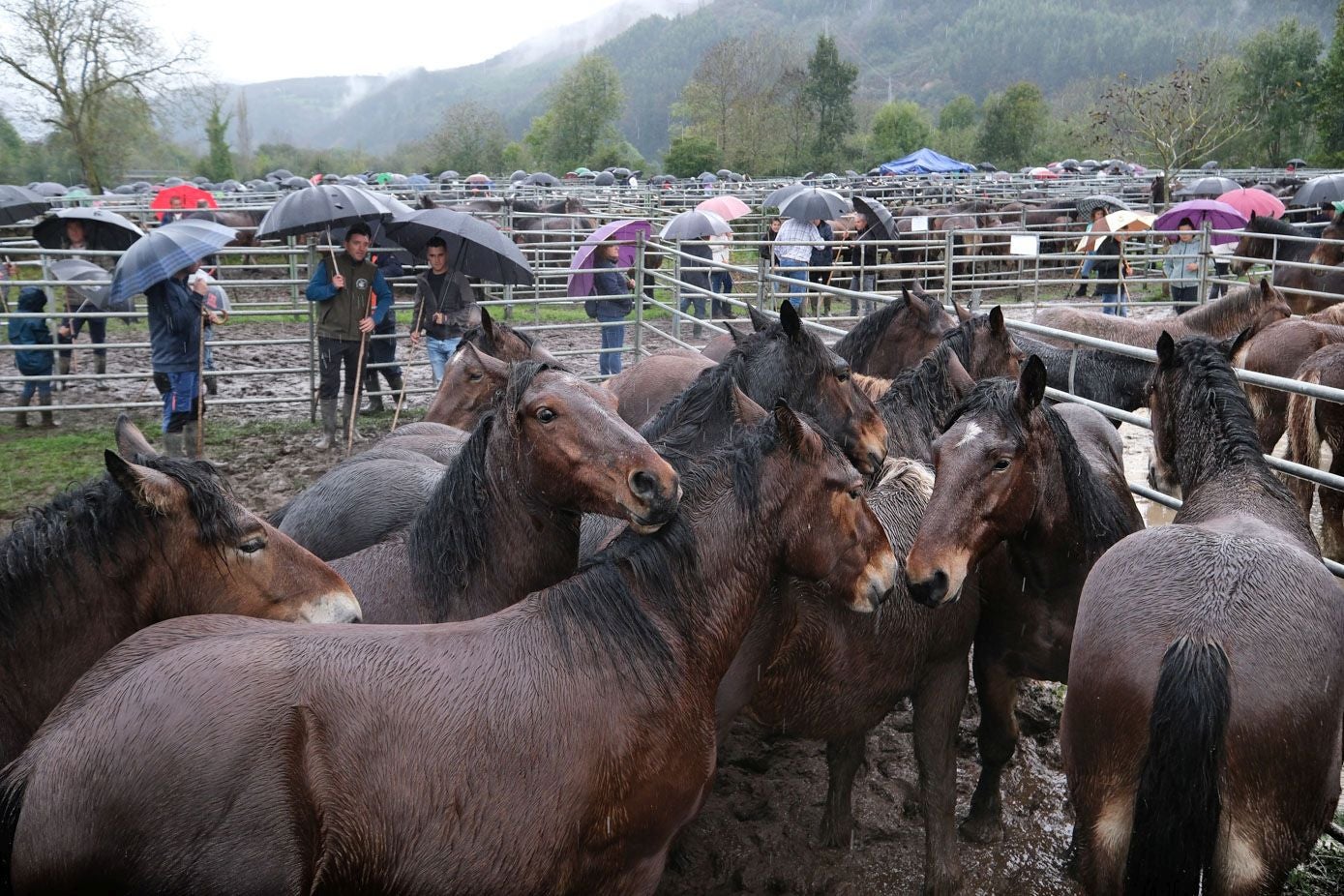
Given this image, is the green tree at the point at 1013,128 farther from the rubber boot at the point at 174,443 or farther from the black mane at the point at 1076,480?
the black mane at the point at 1076,480

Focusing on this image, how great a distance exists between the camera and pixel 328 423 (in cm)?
908

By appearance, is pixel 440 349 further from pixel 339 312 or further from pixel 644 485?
pixel 644 485

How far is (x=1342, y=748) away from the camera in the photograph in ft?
8.84

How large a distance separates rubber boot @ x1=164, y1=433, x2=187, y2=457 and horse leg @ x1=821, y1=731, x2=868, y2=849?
20.7 ft

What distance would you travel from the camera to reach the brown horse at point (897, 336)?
6.14 meters

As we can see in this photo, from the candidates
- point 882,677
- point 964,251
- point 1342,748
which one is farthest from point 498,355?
point 964,251

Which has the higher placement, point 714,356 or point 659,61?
point 659,61

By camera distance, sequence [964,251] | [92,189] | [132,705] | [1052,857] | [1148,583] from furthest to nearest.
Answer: [92,189] → [964,251] → [1052,857] → [1148,583] → [132,705]

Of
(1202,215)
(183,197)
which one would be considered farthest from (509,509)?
(183,197)

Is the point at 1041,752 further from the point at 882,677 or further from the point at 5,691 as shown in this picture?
the point at 5,691

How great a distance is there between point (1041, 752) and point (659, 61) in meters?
152

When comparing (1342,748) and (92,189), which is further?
(92,189)

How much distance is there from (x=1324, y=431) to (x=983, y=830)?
4058mm

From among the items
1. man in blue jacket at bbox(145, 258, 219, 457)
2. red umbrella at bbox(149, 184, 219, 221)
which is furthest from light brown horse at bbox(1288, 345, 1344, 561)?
red umbrella at bbox(149, 184, 219, 221)
